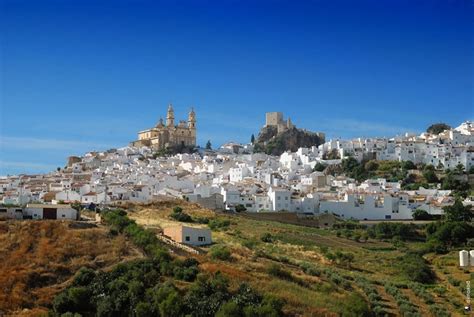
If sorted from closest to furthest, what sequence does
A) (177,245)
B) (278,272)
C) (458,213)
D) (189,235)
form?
(278,272) < (177,245) < (189,235) < (458,213)

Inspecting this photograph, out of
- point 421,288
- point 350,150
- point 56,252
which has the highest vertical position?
point 350,150

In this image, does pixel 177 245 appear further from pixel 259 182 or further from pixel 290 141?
pixel 290 141

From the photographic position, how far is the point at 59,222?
97.3ft

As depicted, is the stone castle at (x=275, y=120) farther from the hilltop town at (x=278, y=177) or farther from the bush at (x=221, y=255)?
the bush at (x=221, y=255)

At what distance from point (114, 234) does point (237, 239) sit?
7.68 meters

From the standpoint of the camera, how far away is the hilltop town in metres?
49.0

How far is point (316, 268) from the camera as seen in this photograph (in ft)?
95.1

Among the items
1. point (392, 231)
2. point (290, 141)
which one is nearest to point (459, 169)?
point (392, 231)

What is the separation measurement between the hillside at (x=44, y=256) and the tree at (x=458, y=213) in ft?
81.4

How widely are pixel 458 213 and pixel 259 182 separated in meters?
19.7

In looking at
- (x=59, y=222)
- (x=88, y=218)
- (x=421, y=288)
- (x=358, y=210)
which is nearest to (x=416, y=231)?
(x=358, y=210)

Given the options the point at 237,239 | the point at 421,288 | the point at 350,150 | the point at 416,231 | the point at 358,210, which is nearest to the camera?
the point at 421,288

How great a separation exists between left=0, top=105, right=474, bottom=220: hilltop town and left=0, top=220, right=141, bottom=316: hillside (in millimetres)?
4677

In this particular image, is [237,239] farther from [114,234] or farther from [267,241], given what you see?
[114,234]
